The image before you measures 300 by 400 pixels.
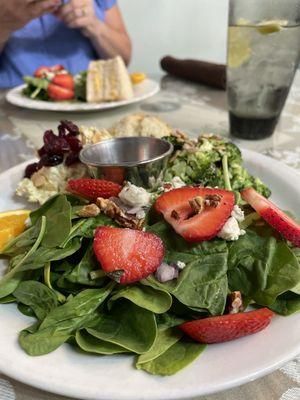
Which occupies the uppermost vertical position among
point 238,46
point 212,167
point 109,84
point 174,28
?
point 238,46

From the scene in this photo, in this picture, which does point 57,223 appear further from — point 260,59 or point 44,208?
point 260,59

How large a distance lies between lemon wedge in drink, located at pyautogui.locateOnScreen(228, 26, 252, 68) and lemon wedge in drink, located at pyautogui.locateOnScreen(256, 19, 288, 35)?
60 mm

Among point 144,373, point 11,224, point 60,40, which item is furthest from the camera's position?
point 60,40

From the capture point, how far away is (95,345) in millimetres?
820

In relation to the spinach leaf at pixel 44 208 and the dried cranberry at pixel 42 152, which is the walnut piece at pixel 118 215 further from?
the dried cranberry at pixel 42 152

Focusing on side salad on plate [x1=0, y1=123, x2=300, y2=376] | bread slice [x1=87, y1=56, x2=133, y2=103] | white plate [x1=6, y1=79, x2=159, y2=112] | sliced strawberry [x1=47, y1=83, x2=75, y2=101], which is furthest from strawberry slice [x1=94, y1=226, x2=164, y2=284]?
sliced strawberry [x1=47, y1=83, x2=75, y2=101]

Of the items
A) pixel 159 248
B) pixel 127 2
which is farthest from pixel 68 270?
pixel 127 2

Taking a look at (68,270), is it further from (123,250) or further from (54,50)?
(54,50)

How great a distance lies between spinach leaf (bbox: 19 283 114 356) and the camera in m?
0.81

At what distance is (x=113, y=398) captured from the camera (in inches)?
27.0

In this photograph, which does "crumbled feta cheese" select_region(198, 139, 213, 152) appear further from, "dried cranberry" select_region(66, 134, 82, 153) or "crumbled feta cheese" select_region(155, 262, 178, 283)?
"crumbled feta cheese" select_region(155, 262, 178, 283)

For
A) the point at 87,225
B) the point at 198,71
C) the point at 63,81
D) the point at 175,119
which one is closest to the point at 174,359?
the point at 87,225

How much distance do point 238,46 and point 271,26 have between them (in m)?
0.16

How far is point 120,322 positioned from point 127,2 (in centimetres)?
455
